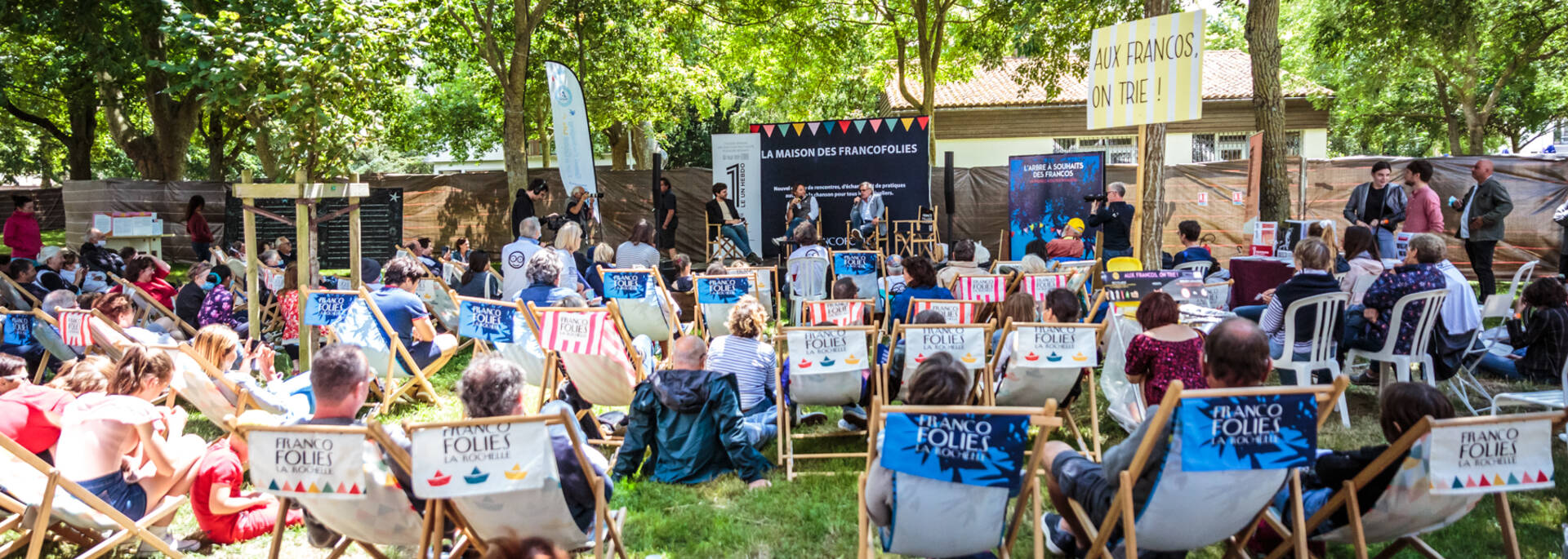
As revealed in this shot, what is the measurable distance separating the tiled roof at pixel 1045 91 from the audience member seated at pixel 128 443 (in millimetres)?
19411

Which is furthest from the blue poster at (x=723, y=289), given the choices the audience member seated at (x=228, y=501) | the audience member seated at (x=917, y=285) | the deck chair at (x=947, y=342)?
the audience member seated at (x=228, y=501)

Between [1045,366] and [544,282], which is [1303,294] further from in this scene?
[544,282]

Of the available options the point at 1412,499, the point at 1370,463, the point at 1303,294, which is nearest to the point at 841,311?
the point at 1303,294

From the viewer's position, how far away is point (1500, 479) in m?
2.57

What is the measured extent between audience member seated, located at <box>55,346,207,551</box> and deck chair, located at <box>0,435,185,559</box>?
6 centimetres

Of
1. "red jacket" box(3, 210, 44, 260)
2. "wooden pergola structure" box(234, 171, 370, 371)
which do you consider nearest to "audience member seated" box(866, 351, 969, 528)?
"wooden pergola structure" box(234, 171, 370, 371)

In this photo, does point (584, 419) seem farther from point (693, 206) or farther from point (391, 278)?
point (693, 206)

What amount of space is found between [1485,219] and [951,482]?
819 centimetres

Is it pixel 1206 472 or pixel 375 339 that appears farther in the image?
pixel 375 339

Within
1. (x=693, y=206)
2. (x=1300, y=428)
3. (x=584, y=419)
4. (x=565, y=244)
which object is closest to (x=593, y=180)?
(x=565, y=244)

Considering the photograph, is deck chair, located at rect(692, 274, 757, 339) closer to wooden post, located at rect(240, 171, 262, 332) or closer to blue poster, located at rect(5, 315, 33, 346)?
wooden post, located at rect(240, 171, 262, 332)

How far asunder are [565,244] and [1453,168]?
11011 mm

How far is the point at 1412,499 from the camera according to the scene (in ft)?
8.85

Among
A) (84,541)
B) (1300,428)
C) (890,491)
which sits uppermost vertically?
(1300,428)
